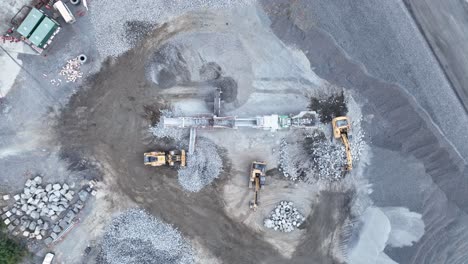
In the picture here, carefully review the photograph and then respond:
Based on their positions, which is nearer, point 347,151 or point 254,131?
point 347,151

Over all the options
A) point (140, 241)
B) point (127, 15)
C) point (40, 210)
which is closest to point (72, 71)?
point (127, 15)

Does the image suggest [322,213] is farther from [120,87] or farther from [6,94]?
[6,94]

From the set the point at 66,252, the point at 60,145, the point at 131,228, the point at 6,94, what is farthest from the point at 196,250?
the point at 6,94

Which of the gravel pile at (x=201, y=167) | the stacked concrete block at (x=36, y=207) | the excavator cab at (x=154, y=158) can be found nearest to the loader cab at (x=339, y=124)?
the gravel pile at (x=201, y=167)

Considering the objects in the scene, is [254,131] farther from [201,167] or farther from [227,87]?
[201,167]

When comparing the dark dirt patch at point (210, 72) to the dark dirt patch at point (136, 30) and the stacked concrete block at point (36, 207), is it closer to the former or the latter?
the dark dirt patch at point (136, 30)

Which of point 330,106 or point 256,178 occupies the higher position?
point 330,106
